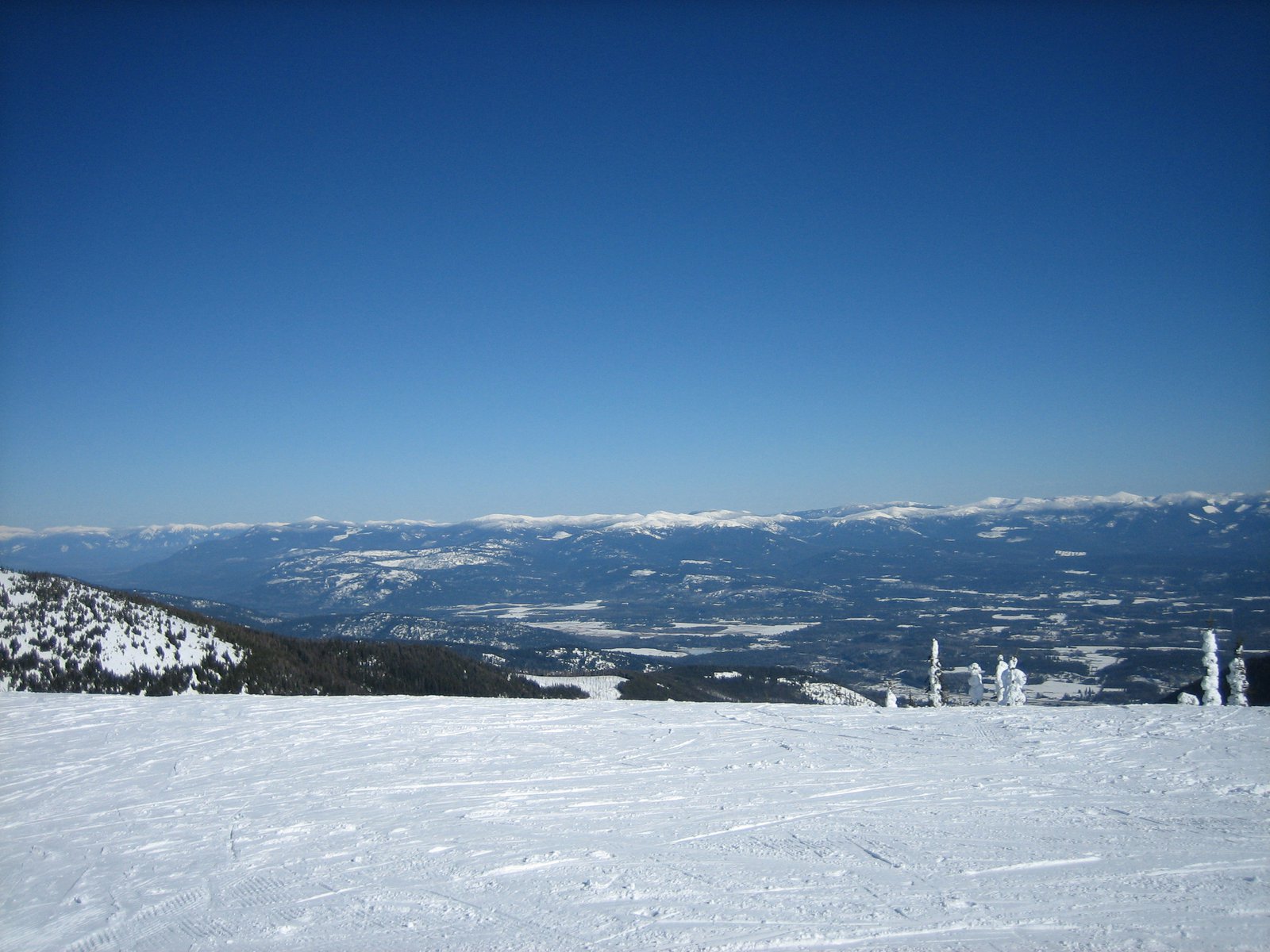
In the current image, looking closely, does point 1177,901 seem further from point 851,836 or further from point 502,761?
point 502,761

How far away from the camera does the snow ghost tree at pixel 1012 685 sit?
79.6 feet

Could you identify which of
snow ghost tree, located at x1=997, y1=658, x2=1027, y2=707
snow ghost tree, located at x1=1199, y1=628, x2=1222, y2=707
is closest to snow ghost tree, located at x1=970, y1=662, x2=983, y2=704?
snow ghost tree, located at x1=997, y1=658, x2=1027, y2=707

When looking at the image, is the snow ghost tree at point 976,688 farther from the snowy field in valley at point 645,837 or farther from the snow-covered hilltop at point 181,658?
the snow-covered hilltop at point 181,658

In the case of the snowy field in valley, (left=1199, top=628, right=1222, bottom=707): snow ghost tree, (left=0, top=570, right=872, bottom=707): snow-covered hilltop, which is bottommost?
(left=0, top=570, right=872, bottom=707): snow-covered hilltop

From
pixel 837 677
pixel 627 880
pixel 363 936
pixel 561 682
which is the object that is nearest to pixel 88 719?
pixel 363 936

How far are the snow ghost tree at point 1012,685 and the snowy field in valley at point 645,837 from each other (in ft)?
39.7

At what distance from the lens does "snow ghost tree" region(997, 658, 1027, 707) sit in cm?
2425

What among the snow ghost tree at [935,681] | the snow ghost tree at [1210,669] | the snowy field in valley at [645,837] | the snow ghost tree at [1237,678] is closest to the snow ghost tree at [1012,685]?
the snow ghost tree at [1210,669]

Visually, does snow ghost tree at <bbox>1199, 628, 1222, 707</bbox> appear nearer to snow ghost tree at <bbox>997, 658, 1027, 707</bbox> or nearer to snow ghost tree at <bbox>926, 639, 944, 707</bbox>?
snow ghost tree at <bbox>997, 658, 1027, 707</bbox>

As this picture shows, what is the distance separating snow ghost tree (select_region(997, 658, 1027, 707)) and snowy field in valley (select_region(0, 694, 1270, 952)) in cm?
1209

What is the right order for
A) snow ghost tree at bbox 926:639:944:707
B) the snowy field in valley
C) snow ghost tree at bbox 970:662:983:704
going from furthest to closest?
snow ghost tree at bbox 926:639:944:707
snow ghost tree at bbox 970:662:983:704
the snowy field in valley

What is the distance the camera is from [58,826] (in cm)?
826

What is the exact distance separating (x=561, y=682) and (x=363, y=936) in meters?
66.3

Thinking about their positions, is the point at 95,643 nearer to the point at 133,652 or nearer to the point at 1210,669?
the point at 133,652
